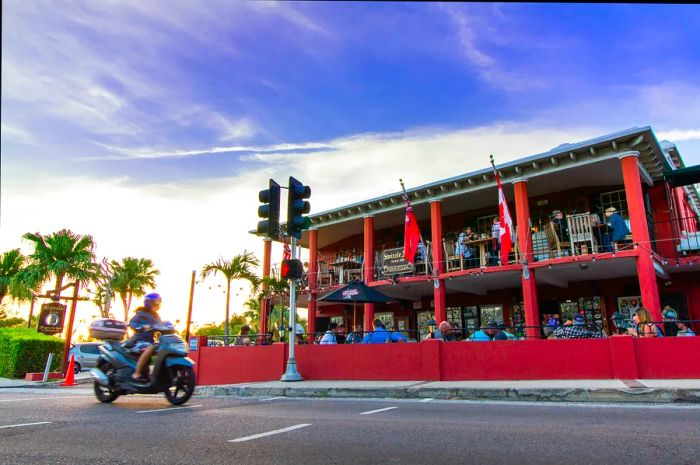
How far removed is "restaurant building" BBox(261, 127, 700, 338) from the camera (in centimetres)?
1458

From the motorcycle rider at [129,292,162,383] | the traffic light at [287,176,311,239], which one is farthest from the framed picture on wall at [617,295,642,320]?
the motorcycle rider at [129,292,162,383]

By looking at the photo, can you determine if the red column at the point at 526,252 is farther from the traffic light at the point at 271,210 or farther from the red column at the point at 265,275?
the red column at the point at 265,275

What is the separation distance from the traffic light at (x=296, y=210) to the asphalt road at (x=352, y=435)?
4.30 metres

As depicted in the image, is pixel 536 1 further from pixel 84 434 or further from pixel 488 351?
pixel 488 351

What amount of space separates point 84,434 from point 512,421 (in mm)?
4567

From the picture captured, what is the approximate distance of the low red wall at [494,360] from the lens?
977cm

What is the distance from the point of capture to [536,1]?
1452 mm

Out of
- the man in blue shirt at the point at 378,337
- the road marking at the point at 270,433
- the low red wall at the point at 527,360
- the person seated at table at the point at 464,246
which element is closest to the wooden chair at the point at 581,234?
the person seated at table at the point at 464,246

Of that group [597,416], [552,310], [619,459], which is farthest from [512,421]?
[552,310]

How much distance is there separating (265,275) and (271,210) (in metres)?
13.1

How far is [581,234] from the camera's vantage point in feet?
50.0

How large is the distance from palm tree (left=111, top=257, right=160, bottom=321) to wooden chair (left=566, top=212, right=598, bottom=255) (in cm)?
3149

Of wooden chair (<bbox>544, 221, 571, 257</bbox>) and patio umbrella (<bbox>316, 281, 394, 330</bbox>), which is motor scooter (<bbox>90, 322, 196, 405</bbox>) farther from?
wooden chair (<bbox>544, 221, 571, 257</bbox>)

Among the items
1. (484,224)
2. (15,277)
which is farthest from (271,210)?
(15,277)
